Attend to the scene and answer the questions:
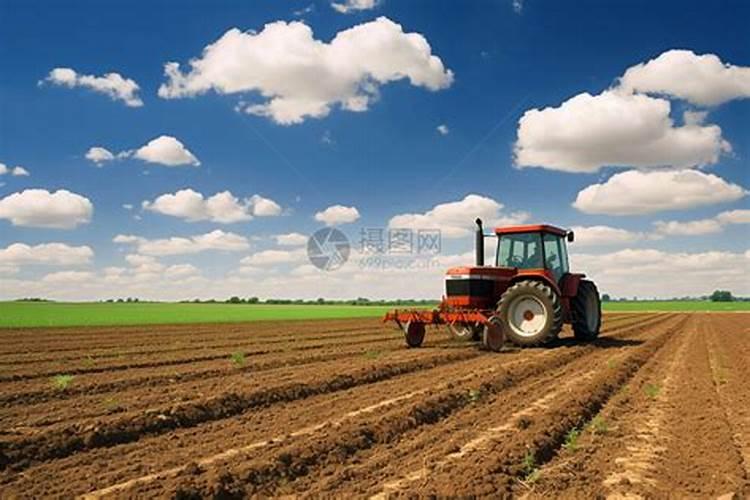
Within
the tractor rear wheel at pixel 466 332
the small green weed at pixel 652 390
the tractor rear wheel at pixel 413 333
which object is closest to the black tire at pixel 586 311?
the tractor rear wheel at pixel 466 332

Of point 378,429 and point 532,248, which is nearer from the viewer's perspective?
point 378,429

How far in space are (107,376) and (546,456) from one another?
23.8 feet

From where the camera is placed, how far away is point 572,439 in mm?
5828

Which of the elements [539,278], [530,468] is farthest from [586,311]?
[530,468]

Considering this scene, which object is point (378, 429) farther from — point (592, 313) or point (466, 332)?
point (592, 313)

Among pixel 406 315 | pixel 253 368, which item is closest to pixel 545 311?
pixel 406 315

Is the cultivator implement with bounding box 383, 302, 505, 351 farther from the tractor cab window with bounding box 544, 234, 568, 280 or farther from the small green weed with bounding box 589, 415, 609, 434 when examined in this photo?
the small green weed with bounding box 589, 415, 609, 434

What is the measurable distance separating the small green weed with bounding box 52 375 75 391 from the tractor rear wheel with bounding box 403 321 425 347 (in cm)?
701

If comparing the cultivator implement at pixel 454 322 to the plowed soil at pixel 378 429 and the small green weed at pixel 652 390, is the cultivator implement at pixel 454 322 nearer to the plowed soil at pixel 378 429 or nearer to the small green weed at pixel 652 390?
the plowed soil at pixel 378 429

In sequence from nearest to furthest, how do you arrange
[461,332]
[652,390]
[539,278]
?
[652,390], [539,278], [461,332]

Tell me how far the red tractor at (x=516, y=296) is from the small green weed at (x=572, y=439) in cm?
668

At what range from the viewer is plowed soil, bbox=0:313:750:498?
468 centimetres

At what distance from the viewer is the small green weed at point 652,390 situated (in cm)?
819

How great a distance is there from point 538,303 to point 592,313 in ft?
10.5
